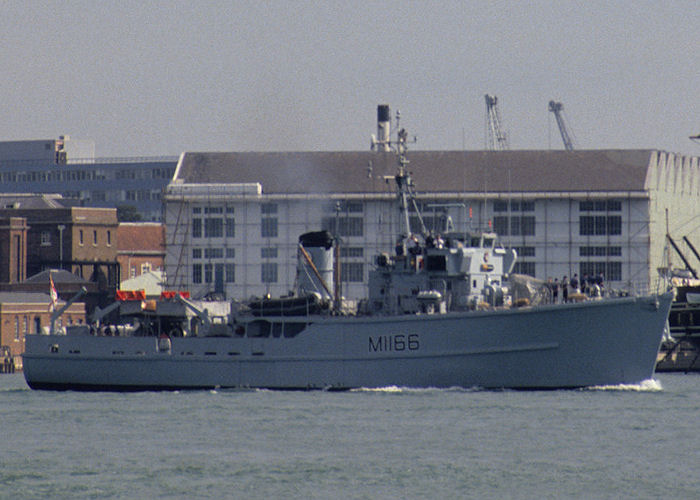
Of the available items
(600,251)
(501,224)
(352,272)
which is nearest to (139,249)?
(352,272)

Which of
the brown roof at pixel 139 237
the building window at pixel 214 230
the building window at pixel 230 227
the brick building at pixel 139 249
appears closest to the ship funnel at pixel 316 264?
the building window at pixel 230 227

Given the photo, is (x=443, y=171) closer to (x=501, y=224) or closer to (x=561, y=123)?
(x=501, y=224)

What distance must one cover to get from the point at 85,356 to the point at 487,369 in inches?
605

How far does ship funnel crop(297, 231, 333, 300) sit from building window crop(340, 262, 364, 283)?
4297 centimetres

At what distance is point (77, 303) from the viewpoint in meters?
111

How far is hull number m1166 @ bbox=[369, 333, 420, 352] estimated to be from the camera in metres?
57.9

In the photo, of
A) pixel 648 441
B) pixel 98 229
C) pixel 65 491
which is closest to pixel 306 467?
pixel 65 491

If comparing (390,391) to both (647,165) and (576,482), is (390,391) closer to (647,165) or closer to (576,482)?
(576,482)

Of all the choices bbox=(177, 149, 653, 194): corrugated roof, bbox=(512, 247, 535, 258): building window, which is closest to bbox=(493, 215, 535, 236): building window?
bbox=(512, 247, 535, 258): building window

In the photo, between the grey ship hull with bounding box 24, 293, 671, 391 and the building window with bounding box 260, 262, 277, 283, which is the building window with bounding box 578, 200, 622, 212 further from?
the grey ship hull with bounding box 24, 293, 671, 391

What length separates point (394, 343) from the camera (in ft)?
191

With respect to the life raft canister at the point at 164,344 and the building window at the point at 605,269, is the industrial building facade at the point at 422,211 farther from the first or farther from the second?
the life raft canister at the point at 164,344

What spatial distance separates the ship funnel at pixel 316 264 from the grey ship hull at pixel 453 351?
4590 millimetres

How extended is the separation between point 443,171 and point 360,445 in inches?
2602
